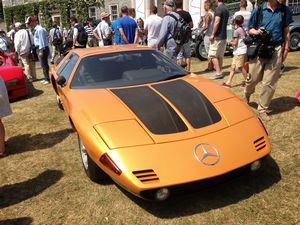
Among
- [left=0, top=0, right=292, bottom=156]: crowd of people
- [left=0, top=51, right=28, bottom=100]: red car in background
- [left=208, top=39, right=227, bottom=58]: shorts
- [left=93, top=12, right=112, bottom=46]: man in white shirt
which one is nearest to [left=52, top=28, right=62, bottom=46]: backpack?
[left=0, top=0, right=292, bottom=156]: crowd of people

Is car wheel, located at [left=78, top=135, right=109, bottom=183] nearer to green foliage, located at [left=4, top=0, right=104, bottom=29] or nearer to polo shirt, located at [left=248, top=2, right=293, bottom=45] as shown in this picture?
polo shirt, located at [left=248, top=2, right=293, bottom=45]

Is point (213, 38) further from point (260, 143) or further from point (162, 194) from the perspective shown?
point (162, 194)

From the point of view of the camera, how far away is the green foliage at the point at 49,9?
30.3 metres

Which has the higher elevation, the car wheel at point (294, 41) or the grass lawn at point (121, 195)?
the car wheel at point (294, 41)

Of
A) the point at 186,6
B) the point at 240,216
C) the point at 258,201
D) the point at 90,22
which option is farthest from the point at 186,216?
the point at 186,6

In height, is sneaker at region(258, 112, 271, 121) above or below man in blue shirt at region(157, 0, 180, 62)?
below

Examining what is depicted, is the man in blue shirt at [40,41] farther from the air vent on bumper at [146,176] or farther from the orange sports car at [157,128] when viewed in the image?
the air vent on bumper at [146,176]

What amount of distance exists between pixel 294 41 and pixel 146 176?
10663 mm

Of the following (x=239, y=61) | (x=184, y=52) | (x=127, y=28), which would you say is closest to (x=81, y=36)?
(x=127, y=28)

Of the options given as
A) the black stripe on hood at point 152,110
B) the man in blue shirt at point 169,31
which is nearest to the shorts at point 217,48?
the man in blue shirt at point 169,31

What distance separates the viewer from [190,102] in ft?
11.7

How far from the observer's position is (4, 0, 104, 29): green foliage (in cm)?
3025

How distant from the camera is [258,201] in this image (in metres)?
3.02

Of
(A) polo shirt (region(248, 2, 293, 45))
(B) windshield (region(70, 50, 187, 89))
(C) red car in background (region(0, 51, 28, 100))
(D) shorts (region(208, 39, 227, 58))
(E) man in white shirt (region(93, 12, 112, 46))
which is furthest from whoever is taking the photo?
(E) man in white shirt (region(93, 12, 112, 46))
